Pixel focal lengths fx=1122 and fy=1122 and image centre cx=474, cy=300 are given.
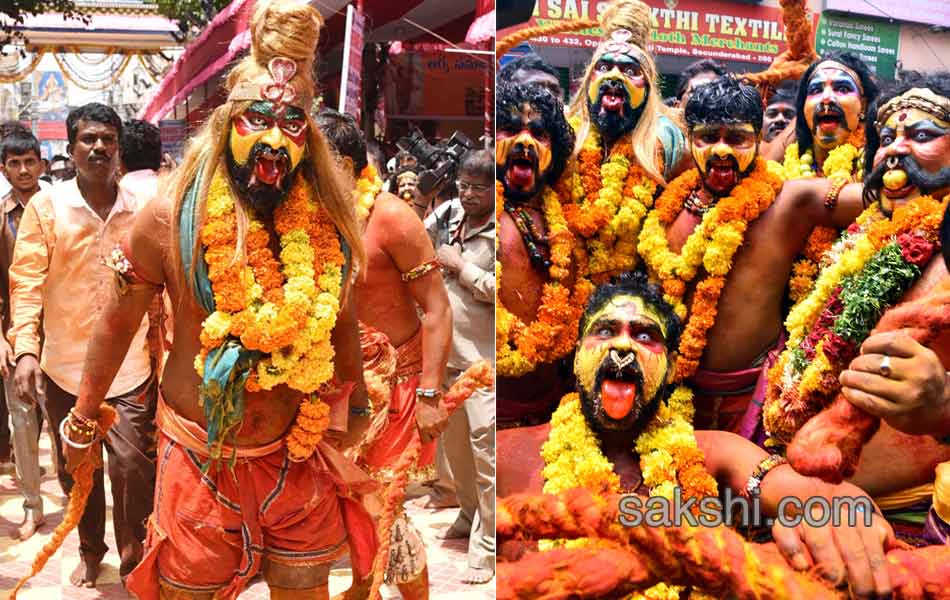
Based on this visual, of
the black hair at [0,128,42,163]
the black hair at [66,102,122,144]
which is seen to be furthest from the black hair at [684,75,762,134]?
the black hair at [0,128,42,163]

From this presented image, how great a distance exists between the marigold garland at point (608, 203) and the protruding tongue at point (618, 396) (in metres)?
0.23

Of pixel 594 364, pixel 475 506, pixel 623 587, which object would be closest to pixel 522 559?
pixel 623 587

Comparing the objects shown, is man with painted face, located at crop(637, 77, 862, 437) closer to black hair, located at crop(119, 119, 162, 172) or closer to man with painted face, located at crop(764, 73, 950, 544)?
man with painted face, located at crop(764, 73, 950, 544)

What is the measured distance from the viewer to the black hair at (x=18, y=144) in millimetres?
4863

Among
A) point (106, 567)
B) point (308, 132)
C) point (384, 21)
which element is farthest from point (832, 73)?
point (384, 21)

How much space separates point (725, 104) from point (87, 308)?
8.58 ft

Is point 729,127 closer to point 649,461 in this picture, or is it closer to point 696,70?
point 696,70

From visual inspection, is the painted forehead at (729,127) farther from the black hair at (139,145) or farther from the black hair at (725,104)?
the black hair at (139,145)

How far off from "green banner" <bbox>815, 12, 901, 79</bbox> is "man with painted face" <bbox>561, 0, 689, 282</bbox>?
1.10ft

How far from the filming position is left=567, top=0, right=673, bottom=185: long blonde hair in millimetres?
2188

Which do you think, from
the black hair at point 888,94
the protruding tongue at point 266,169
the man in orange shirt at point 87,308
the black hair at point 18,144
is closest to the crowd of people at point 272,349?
the protruding tongue at point 266,169

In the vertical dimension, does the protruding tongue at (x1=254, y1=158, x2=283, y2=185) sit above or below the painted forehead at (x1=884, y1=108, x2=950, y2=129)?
below

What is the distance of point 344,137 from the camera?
138 inches

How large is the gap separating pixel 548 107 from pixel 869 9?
2.17 ft
